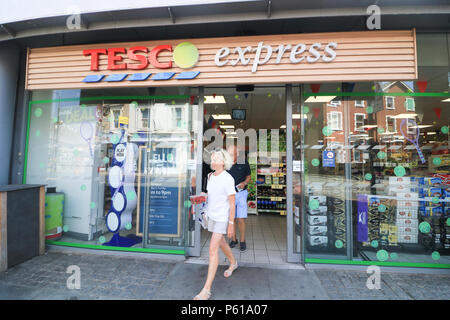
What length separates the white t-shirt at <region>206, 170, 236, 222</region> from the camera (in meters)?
2.70

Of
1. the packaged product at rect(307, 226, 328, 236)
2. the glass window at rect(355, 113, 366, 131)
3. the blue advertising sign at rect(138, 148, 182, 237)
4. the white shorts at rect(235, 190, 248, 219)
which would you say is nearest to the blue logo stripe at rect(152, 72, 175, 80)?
the blue advertising sign at rect(138, 148, 182, 237)

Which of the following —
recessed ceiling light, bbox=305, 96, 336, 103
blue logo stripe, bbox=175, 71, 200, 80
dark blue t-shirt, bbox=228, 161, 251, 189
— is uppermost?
blue logo stripe, bbox=175, 71, 200, 80

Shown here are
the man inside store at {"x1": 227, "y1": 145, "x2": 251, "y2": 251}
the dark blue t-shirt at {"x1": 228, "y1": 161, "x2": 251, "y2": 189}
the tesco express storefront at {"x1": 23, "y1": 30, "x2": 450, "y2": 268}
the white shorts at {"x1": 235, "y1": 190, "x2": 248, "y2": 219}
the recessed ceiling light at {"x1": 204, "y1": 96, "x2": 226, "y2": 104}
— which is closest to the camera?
the tesco express storefront at {"x1": 23, "y1": 30, "x2": 450, "y2": 268}

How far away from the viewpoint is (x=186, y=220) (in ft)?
13.0

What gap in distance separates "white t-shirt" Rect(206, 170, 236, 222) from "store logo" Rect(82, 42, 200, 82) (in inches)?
73.8

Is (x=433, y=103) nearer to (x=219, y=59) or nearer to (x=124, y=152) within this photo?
(x=219, y=59)

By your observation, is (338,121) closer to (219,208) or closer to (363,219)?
(363,219)

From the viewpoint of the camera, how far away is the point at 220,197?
2711 mm

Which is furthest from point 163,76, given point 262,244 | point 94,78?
point 262,244

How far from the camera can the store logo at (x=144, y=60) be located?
3594 mm

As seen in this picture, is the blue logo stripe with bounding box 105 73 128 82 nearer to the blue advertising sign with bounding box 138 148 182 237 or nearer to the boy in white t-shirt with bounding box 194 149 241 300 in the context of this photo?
the blue advertising sign with bounding box 138 148 182 237

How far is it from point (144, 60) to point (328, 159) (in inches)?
143

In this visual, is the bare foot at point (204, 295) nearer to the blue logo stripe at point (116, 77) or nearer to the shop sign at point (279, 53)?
the shop sign at point (279, 53)

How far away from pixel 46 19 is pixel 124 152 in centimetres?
247
